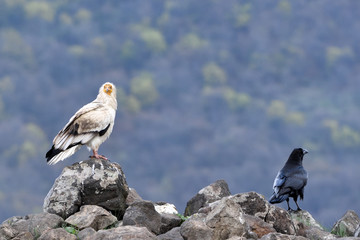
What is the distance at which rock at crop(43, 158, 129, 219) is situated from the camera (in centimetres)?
1310

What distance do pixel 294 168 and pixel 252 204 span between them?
443 cm

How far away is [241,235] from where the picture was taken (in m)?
10.6

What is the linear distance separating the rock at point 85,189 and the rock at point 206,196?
78.5 inches

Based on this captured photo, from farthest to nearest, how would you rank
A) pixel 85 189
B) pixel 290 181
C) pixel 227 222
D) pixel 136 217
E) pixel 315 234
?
pixel 290 181 < pixel 85 189 < pixel 315 234 < pixel 136 217 < pixel 227 222

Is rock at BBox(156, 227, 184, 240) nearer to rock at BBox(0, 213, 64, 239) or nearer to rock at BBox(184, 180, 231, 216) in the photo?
rock at BBox(0, 213, 64, 239)

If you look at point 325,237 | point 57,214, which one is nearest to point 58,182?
point 57,214

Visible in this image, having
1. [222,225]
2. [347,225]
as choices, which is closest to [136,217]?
[222,225]

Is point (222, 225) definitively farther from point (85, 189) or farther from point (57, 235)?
point (85, 189)

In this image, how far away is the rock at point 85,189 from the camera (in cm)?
1310

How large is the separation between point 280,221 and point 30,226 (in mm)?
5402

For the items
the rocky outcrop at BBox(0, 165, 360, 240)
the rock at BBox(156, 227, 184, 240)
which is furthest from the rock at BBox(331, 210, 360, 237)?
the rock at BBox(156, 227, 184, 240)

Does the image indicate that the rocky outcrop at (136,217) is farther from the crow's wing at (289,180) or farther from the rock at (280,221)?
the crow's wing at (289,180)

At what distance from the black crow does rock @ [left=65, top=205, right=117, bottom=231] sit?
5470 mm

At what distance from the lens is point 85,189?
1314cm
